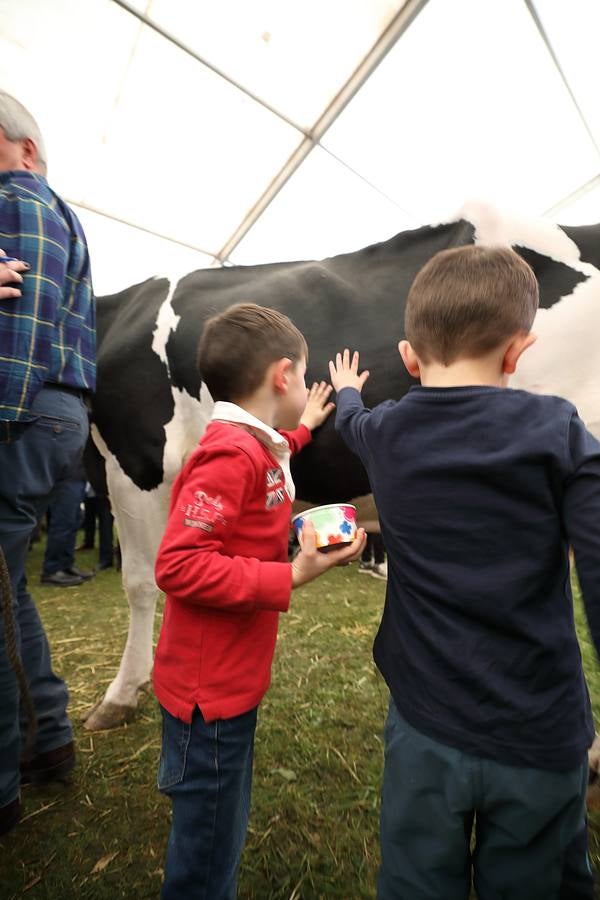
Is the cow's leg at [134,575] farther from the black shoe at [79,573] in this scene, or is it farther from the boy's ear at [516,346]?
the black shoe at [79,573]

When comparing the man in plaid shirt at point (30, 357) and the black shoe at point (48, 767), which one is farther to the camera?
the black shoe at point (48, 767)

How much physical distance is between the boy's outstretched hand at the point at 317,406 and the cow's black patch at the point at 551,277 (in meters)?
0.65

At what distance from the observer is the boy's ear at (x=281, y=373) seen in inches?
37.4

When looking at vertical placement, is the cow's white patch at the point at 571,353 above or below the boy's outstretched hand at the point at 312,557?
above

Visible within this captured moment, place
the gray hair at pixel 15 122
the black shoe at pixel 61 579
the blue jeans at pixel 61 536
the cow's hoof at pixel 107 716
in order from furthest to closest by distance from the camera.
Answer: the blue jeans at pixel 61 536 → the black shoe at pixel 61 579 → the cow's hoof at pixel 107 716 → the gray hair at pixel 15 122

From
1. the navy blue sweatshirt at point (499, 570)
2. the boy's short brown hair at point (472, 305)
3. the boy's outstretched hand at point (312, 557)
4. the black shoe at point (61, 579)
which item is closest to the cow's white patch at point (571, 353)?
the boy's short brown hair at point (472, 305)

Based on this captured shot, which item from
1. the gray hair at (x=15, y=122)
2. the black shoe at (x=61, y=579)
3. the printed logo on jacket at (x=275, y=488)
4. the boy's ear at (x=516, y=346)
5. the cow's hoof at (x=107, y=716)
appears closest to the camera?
the boy's ear at (x=516, y=346)

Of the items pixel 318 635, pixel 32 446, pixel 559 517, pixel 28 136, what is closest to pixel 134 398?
pixel 32 446

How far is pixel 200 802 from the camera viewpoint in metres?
0.81

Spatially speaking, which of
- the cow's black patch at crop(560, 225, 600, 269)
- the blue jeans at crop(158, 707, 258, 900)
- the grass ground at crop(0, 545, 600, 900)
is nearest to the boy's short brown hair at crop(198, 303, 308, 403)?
the blue jeans at crop(158, 707, 258, 900)

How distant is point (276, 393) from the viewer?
0.98m

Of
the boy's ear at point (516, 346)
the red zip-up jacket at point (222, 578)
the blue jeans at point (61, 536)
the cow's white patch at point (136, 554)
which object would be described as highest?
the boy's ear at point (516, 346)

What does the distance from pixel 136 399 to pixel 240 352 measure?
909 millimetres

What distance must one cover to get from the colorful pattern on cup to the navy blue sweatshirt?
111 millimetres
